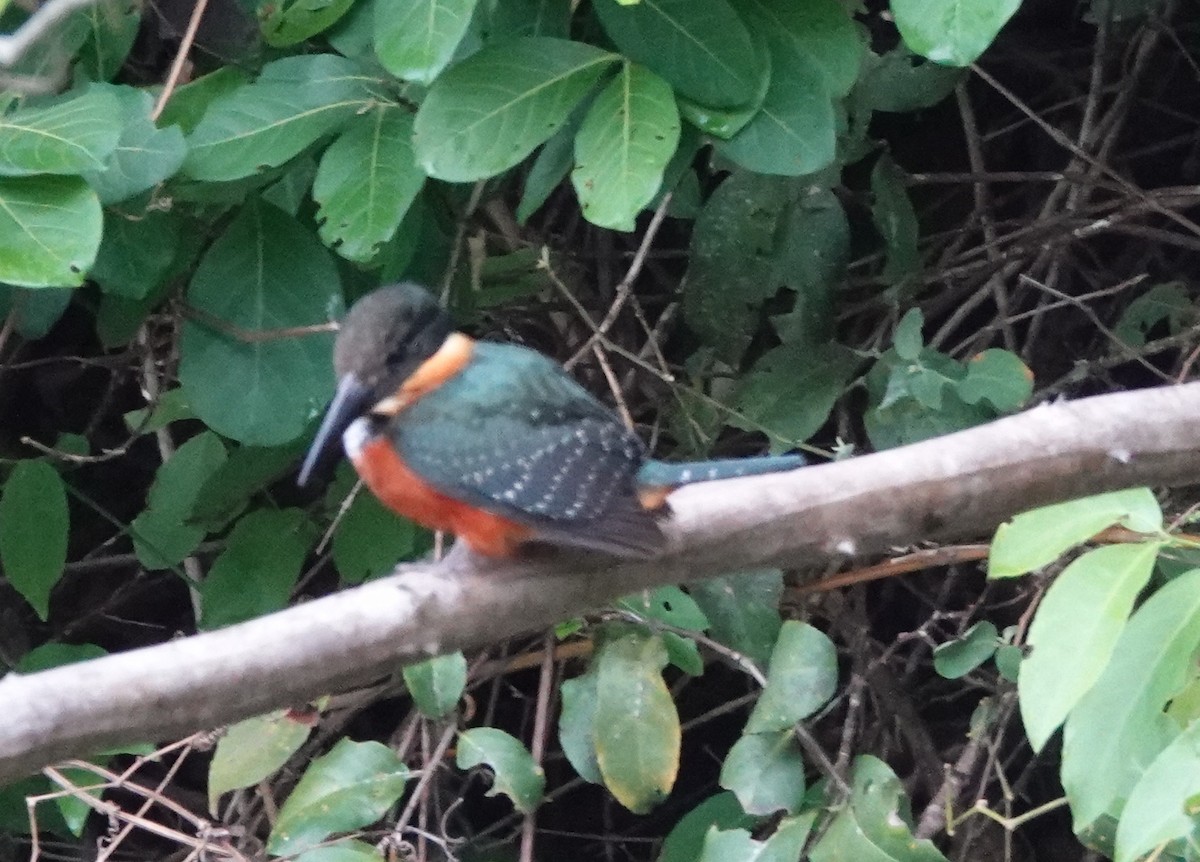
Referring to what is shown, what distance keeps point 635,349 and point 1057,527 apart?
3.69 feet

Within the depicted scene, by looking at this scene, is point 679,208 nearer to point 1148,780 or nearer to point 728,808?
point 728,808

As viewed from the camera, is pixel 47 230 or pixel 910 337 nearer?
pixel 47 230

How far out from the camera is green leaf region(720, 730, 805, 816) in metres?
1.63

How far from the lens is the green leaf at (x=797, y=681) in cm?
→ 161

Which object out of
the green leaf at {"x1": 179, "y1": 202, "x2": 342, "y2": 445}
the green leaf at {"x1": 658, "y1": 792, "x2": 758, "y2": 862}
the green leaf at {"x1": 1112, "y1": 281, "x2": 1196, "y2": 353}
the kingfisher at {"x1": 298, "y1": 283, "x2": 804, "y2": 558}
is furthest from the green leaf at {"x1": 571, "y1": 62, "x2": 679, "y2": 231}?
the green leaf at {"x1": 1112, "y1": 281, "x2": 1196, "y2": 353}

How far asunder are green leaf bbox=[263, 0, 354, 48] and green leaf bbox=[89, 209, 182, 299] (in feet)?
0.83

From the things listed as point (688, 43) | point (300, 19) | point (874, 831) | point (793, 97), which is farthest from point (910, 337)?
point (300, 19)

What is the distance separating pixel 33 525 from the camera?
1.89m

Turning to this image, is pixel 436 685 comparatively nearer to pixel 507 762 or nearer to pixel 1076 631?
pixel 507 762

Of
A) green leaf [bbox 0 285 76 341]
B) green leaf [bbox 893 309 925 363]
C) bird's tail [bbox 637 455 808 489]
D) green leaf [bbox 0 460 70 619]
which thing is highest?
green leaf [bbox 0 285 76 341]

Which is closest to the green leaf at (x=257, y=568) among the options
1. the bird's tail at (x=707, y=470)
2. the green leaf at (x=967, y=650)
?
the bird's tail at (x=707, y=470)

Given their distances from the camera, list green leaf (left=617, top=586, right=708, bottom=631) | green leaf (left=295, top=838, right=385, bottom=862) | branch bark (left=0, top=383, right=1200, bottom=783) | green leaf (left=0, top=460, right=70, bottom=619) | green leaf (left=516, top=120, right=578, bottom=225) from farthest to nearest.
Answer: green leaf (left=0, top=460, right=70, bottom=619), green leaf (left=617, top=586, right=708, bottom=631), green leaf (left=516, top=120, right=578, bottom=225), green leaf (left=295, top=838, right=385, bottom=862), branch bark (left=0, top=383, right=1200, bottom=783)

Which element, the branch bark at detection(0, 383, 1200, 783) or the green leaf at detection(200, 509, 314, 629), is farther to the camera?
the green leaf at detection(200, 509, 314, 629)

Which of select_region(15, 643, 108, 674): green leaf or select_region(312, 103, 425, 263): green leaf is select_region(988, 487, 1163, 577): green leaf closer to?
select_region(312, 103, 425, 263): green leaf
